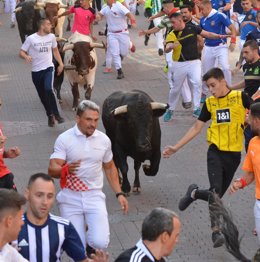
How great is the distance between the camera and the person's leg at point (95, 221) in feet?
28.4

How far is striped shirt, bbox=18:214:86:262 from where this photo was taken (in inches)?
271

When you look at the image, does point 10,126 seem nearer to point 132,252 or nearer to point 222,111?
point 222,111

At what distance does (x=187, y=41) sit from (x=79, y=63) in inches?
101

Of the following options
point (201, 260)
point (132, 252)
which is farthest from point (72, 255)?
point (201, 260)

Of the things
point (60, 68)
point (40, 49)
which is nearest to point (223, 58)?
point (60, 68)

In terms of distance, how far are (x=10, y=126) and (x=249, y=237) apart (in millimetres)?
7449

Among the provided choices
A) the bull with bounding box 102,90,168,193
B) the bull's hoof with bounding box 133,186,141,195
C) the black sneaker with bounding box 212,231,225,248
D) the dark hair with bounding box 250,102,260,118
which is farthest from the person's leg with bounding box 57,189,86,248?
the bull's hoof with bounding box 133,186,141,195

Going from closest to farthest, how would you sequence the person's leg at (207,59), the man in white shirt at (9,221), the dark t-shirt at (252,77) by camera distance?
the man in white shirt at (9,221) → the dark t-shirt at (252,77) → the person's leg at (207,59)

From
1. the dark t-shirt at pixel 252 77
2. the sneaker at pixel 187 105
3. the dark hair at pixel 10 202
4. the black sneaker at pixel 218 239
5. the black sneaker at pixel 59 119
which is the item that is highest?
the dark hair at pixel 10 202

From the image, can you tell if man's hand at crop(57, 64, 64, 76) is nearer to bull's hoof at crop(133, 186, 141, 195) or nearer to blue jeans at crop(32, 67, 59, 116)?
blue jeans at crop(32, 67, 59, 116)

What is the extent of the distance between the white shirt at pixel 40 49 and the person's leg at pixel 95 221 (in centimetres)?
753

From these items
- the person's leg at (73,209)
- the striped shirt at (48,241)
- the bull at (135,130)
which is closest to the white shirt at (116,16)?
the bull at (135,130)

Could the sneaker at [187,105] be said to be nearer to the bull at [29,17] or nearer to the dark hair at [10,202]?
the bull at [29,17]

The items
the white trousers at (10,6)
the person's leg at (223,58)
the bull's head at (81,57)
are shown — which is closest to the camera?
the person's leg at (223,58)
